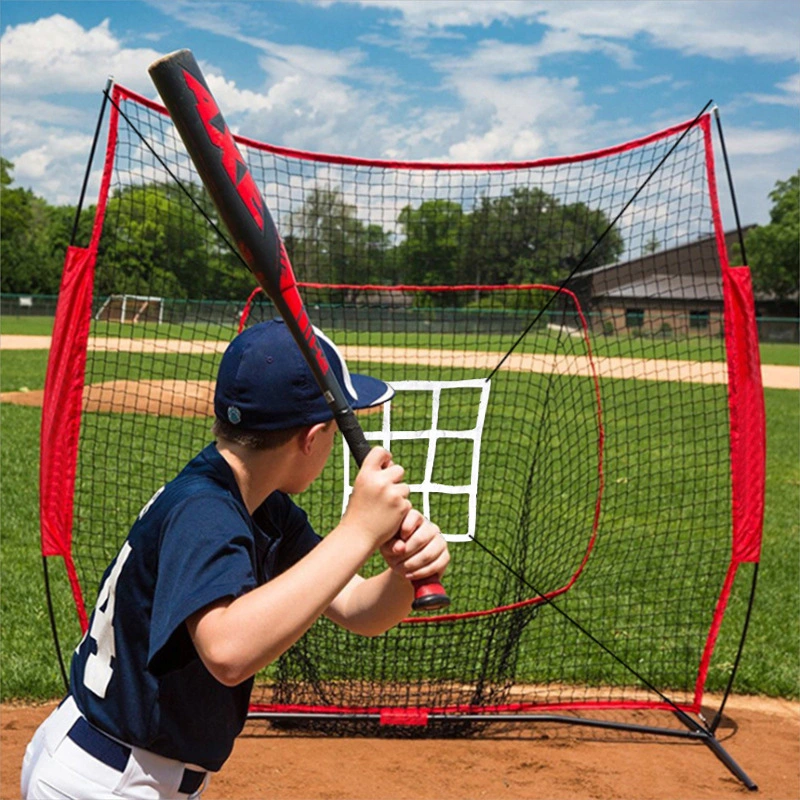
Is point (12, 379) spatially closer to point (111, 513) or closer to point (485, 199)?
point (111, 513)

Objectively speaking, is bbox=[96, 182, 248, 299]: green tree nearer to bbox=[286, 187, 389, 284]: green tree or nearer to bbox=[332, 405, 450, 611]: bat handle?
bbox=[286, 187, 389, 284]: green tree

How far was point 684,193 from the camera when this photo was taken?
15.2 feet

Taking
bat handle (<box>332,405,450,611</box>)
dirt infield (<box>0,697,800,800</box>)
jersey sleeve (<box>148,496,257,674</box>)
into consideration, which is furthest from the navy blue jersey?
dirt infield (<box>0,697,800,800</box>)

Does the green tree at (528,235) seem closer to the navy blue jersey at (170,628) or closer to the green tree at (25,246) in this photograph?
the navy blue jersey at (170,628)

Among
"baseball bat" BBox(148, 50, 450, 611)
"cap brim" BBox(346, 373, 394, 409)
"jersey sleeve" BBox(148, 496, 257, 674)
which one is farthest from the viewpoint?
"cap brim" BBox(346, 373, 394, 409)

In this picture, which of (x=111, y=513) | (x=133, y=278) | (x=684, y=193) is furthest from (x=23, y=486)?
(x=684, y=193)

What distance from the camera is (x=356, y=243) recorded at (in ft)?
16.7

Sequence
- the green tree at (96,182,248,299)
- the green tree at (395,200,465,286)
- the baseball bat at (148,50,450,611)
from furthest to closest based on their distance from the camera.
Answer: the green tree at (395,200,465,286) < the green tree at (96,182,248,299) < the baseball bat at (148,50,450,611)

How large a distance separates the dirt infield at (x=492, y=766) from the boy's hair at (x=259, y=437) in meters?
2.13

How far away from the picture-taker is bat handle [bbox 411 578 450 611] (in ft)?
7.10

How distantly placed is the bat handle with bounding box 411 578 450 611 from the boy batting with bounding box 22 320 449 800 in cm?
3

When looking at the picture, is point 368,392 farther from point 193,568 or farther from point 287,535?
point 193,568

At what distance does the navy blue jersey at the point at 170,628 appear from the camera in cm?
194

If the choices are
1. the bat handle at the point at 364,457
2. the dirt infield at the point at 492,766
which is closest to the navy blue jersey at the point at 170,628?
the bat handle at the point at 364,457
